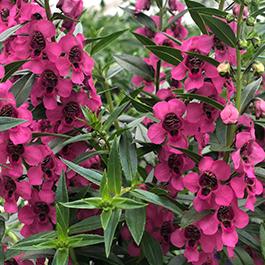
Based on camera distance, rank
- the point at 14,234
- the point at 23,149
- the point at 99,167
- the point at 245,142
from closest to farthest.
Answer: the point at 245,142 → the point at 23,149 → the point at 99,167 → the point at 14,234

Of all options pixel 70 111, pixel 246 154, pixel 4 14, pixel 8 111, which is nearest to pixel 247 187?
pixel 246 154

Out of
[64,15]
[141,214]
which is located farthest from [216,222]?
[64,15]

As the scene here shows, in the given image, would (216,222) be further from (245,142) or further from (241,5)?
(241,5)

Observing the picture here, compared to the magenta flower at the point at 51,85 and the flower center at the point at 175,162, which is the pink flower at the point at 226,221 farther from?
the magenta flower at the point at 51,85

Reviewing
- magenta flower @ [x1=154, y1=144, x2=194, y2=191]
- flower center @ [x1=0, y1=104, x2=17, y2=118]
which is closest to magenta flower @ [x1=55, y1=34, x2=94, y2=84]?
flower center @ [x1=0, y1=104, x2=17, y2=118]

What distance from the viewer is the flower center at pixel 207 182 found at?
48.7 inches

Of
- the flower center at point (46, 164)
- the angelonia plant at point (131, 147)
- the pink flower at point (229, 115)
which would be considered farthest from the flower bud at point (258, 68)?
the flower center at point (46, 164)

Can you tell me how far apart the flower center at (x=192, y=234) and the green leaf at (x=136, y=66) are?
0.52m

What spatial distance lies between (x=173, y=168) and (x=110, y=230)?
0.89 feet

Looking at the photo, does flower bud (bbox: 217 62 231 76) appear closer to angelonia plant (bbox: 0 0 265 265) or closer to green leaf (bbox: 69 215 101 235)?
angelonia plant (bbox: 0 0 265 265)

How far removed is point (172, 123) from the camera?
4.30 ft

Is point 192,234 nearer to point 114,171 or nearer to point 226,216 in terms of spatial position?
point 226,216

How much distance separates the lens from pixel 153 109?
132 cm

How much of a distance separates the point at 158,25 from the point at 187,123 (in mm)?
550
